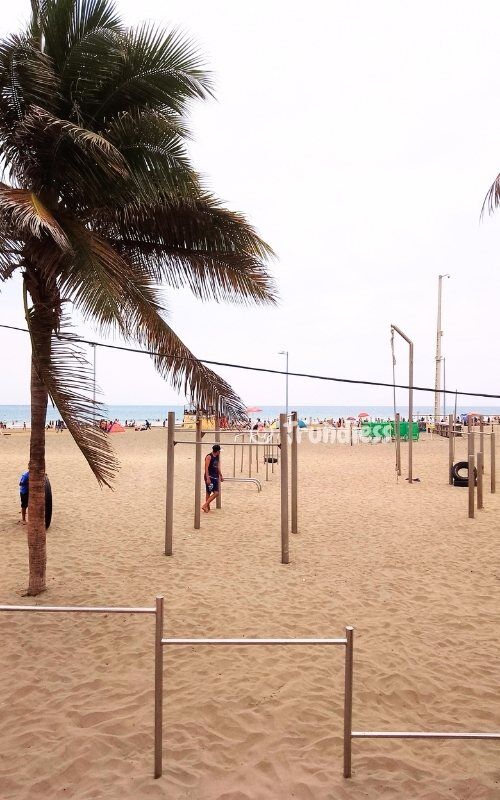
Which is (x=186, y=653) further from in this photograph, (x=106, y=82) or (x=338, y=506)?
(x=338, y=506)

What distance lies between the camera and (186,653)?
495 centimetres

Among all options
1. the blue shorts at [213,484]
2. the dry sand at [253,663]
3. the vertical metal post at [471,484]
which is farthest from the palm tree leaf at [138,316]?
the vertical metal post at [471,484]

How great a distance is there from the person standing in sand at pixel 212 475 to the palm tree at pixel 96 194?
16.1 feet

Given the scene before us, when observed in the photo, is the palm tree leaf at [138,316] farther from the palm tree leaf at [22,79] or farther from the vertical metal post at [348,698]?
the vertical metal post at [348,698]

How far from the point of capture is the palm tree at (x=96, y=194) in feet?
15.7

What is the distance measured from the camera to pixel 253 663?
475 cm

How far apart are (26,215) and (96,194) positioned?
64.8 inches

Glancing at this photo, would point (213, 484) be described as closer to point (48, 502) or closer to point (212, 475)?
point (212, 475)

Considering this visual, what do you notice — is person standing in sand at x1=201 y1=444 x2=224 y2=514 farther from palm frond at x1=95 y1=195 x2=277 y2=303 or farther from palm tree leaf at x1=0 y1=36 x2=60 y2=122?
palm tree leaf at x1=0 y1=36 x2=60 y2=122

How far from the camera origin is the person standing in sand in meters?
10.7

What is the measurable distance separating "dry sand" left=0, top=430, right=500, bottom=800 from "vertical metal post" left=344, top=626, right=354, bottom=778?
0.46ft

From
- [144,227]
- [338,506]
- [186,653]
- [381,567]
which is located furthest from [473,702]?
[338,506]

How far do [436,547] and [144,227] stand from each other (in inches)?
262

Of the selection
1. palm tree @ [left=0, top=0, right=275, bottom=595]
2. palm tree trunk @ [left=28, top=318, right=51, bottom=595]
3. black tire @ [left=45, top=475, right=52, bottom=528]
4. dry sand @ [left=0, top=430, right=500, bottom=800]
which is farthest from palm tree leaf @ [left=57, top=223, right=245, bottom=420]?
black tire @ [left=45, top=475, right=52, bottom=528]
